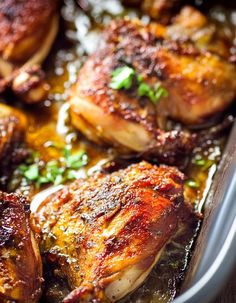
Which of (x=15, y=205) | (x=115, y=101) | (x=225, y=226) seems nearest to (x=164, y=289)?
(x=225, y=226)

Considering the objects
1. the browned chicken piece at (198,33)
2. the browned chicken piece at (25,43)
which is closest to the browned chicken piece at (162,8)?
the browned chicken piece at (198,33)

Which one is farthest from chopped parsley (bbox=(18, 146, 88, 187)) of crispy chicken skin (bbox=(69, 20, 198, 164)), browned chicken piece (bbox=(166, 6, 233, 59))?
browned chicken piece (bbox=(166, 6, 233, 59))

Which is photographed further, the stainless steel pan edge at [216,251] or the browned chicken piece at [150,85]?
the browned chicken piece at [150,85]

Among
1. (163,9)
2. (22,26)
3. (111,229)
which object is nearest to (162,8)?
(163,9)

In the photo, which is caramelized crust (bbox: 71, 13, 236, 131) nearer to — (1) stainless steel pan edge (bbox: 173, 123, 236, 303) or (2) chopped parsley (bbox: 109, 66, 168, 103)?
(2) chopped parsley (bbox: 109, 66, 168, 103)

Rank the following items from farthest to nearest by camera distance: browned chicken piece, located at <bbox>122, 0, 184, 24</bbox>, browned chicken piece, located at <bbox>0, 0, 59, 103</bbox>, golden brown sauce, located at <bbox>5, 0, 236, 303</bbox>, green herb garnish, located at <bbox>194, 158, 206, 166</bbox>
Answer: browned chicken piece, located at <bbox>122, 0, 184, 24</bbox> → browned chicken piece, located at <bbox>0, 0, 59, 103</bbox> → green herb garnish, located at <bbox>194, 158, 206, 166</bbox> → golden brown sauce, located at <bbox>5, 0, 236, 303</bbox>

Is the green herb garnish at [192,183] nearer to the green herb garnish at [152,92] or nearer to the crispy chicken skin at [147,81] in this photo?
the crispy chicken skin at [147,81]

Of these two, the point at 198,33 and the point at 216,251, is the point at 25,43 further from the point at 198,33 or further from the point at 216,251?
the point at 216,251

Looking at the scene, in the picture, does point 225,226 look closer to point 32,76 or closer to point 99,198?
point 99,198
